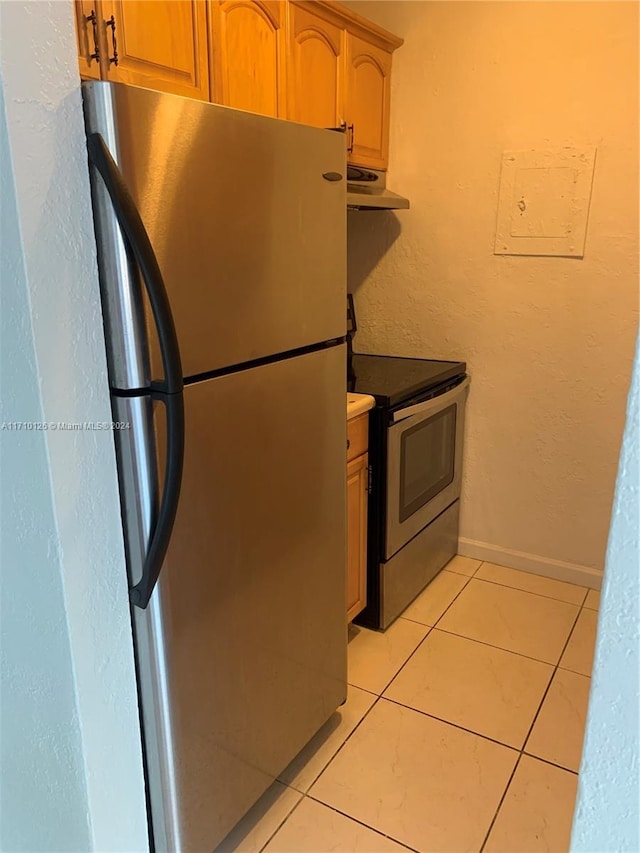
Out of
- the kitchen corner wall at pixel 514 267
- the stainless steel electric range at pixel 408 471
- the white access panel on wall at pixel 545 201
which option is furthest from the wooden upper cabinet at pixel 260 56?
the stainless steel electric range at pixel 408 471

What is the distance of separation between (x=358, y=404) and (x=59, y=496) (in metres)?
1.19

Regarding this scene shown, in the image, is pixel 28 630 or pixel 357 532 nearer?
pixel 28 630

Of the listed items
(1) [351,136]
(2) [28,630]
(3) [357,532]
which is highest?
(1) [351,136]

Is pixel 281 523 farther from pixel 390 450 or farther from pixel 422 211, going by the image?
pixel 422 211

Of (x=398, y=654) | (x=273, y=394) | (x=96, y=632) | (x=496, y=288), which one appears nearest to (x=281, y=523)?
(x=273, y=394)

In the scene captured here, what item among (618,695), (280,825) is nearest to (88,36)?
(618,695)

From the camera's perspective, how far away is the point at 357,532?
222 cm

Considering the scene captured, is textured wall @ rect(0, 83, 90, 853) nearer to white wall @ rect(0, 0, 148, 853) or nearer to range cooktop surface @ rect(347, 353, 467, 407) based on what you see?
white wall @ rect(0, 0, 148, 853)

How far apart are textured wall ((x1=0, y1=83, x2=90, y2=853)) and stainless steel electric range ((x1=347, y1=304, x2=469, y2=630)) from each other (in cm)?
131

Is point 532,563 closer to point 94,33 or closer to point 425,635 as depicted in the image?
point 425,635

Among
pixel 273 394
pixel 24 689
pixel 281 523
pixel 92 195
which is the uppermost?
pixel 92 195

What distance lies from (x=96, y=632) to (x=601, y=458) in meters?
2.08

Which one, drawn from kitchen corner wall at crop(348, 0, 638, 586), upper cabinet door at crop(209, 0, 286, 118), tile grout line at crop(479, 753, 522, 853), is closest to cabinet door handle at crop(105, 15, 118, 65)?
upper cabinet door at crop(209, 0, 286, 118)

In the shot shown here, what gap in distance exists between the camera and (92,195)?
103 cm
